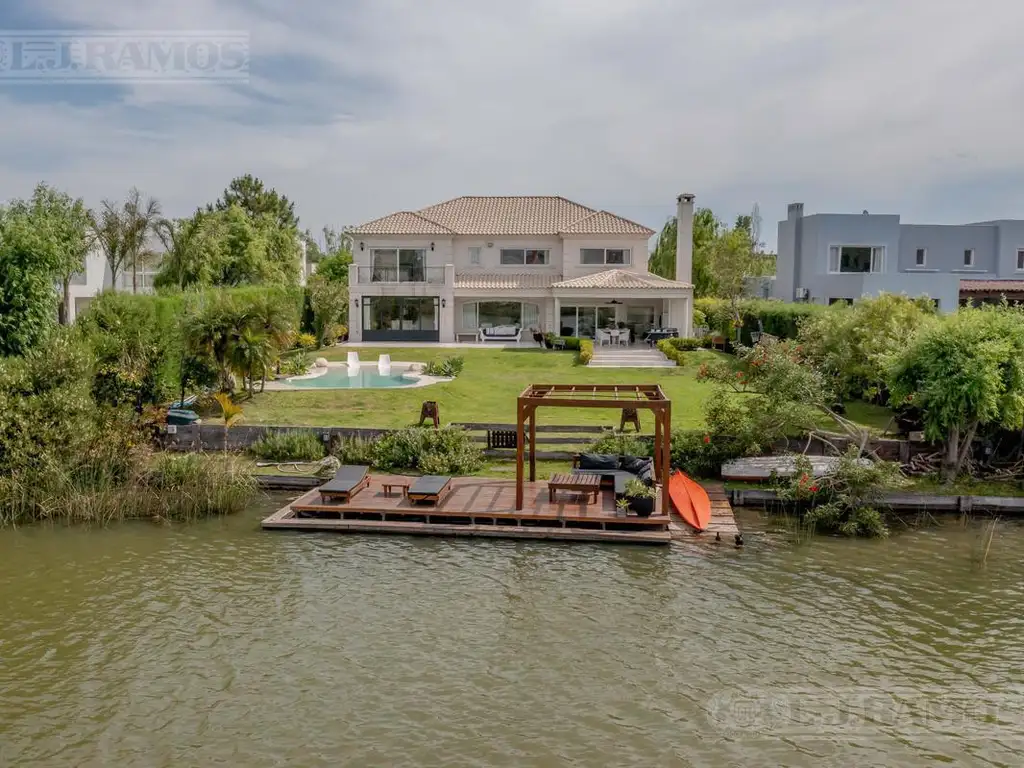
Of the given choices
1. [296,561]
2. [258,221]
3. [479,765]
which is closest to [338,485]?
[296,561]

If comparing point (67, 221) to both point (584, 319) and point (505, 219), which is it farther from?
point (584, 319)

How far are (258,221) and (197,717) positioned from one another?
175ft

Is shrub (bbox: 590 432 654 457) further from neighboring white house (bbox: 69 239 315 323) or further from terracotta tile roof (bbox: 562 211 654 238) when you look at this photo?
neighboring white house (bbox: 69 239 315 323)

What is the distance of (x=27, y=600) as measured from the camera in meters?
14.5

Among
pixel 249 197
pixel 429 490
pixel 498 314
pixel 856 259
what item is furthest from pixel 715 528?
pixel 249 197

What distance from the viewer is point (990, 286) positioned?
1656 inches

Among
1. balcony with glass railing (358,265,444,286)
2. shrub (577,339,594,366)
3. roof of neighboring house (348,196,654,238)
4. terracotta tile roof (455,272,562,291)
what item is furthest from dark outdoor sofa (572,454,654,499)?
roof of neighboring house (348,196,654,238)

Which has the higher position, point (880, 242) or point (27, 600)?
point (880, 242)

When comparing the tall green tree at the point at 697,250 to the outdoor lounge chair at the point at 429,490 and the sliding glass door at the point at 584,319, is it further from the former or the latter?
the outdoor lounge chair at the point at 429,490

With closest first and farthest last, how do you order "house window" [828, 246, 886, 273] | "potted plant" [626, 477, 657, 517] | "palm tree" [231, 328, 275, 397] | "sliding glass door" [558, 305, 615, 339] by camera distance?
"potted plant" [626, 477, 657, 517]
"palm tree" [231, 328, 275, 397]
"house window" [828, 246, 886, 273]
"sliding glass door" [558, 305, 615, 339]

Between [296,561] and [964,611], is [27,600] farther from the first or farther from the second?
[964,611]

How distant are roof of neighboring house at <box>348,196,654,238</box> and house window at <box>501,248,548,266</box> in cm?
105

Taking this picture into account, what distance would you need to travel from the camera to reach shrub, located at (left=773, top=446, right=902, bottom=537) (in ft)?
60.5

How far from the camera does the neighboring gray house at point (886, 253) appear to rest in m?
45.3
